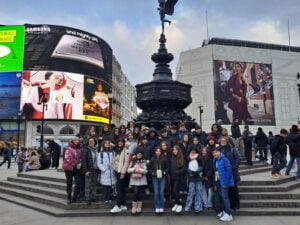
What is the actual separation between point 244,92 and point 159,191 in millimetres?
52662

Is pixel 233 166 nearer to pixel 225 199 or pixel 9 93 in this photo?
pixel 225 199

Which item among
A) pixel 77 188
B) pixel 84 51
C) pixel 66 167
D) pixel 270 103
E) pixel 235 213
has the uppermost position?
pixel 84 51

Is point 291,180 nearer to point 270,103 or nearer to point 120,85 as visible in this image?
point 270,103

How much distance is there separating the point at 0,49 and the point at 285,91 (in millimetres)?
52700

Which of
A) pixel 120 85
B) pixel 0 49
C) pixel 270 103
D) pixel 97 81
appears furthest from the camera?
pixel 120 85

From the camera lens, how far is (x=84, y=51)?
5262 cm

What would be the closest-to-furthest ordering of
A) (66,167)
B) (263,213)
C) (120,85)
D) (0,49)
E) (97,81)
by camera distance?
(263,213), (66,167), (0,49), (97,81), (120,85)

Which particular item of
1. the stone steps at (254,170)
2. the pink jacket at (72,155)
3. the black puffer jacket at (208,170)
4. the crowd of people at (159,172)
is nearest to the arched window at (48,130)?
the stone steps at (254,170)

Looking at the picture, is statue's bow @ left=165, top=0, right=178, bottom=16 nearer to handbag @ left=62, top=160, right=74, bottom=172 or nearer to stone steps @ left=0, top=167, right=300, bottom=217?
stone steps @ left=0, top=167, right=300, bottom=217

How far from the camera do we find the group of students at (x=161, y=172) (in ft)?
21.7

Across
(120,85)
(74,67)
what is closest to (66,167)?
(74,67)

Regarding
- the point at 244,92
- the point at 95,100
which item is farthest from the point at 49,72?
the point at 244,92

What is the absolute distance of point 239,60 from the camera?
58188mm

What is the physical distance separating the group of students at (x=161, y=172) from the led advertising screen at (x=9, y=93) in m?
45.2
